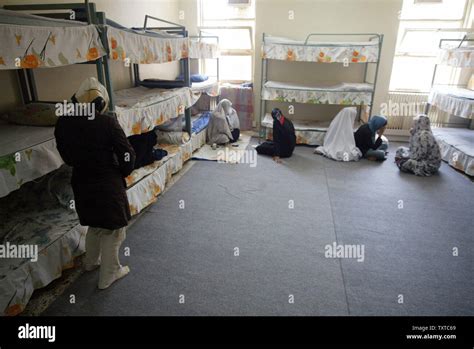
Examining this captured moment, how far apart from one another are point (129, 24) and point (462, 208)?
184 inches

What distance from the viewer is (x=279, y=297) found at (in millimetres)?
2119

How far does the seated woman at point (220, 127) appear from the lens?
509 centimetres

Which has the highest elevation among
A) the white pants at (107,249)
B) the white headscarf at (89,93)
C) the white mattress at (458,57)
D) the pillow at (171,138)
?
the white mattress at (458,57)

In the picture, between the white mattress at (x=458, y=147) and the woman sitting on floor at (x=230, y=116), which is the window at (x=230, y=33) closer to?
the woman sitting on floor at (x=230, y=116)

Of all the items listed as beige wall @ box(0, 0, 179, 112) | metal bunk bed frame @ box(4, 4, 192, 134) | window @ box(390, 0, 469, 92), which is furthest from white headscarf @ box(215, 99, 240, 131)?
window @ box(390, 0, 469, 92)

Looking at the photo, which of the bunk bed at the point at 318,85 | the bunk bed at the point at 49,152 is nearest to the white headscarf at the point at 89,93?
the bunk bed at the point at 49,152

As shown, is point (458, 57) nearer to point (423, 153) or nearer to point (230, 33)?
point (423, 153)

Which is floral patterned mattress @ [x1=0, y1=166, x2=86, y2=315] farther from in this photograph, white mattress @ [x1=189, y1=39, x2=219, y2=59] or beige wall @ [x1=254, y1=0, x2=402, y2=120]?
beige wall @ [x1=254, y1=0, x2=402, y2=120]

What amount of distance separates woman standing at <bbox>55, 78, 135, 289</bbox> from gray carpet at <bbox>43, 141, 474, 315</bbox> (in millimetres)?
470

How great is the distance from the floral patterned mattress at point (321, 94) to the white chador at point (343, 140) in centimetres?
27

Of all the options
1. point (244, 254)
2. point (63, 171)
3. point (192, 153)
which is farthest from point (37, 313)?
point (192, 153)

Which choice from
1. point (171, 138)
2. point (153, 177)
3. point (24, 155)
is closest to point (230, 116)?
point (171, 138)

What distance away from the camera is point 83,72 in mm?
3453
